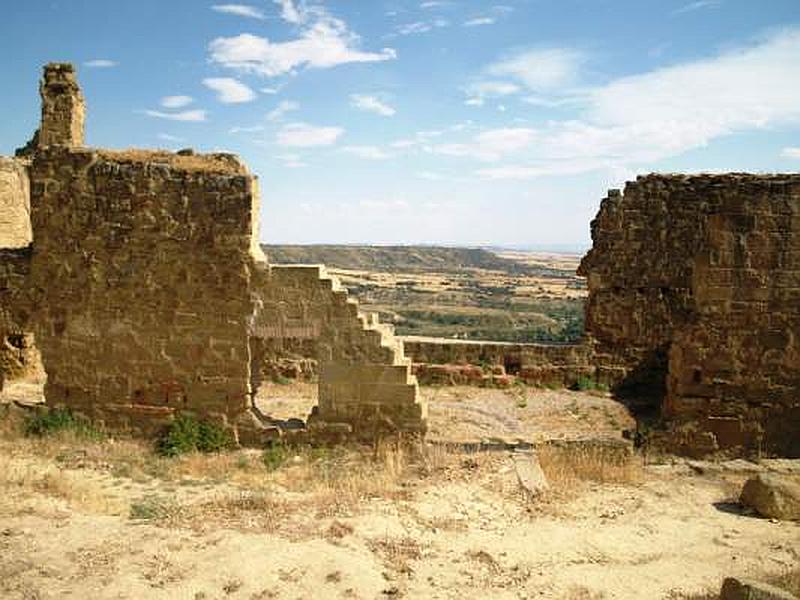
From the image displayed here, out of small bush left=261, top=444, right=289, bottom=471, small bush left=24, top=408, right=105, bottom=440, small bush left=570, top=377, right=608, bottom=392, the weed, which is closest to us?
the weed

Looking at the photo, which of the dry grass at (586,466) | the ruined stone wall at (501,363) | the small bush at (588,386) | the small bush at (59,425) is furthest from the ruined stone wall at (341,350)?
the small bush at (588,386)

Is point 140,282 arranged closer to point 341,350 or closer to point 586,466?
point 341,350

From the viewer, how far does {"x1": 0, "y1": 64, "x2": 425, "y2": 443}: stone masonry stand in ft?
29.3

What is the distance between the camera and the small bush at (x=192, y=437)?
8898 mm

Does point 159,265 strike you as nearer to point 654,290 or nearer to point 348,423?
point 348,423

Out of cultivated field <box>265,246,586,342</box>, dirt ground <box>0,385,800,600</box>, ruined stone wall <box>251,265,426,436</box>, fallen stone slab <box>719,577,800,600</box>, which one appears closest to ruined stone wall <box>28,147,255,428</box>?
ruined stone wall <box>251,265,426,436</box>

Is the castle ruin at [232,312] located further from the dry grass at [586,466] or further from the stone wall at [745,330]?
the dry grass at [586,466]

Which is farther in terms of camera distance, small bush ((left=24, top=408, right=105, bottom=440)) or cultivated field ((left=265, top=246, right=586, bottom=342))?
cultivated field ((left=265, top=246, right=586, bottom=342))

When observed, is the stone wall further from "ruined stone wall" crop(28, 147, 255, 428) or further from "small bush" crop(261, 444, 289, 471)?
"ruined stone wall" crop(28, 147, 255, 428)

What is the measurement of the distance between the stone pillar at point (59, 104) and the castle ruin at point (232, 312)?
5.54 m

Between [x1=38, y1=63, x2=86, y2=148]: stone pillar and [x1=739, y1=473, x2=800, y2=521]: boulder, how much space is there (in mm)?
Result: 13437

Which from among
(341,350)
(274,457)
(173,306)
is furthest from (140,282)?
(274,457)

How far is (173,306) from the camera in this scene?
905 centimetres

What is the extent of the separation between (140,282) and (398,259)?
332ft
